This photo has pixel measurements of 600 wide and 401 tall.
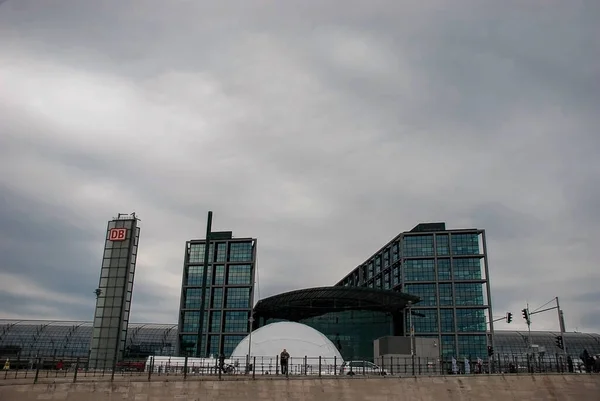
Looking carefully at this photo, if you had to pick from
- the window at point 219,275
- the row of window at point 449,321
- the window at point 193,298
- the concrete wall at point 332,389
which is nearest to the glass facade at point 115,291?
the concrete wall at point 332,389

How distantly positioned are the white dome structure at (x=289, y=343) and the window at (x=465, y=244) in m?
51.8

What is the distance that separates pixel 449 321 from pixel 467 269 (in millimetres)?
10833

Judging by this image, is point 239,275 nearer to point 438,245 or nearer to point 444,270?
point 438,245

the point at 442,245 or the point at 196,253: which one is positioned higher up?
the point at 442,245

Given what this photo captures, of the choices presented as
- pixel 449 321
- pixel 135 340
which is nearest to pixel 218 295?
pixel 135 340

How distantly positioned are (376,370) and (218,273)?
234 feet

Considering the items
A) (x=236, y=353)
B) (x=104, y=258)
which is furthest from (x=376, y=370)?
(x=104, y=258)

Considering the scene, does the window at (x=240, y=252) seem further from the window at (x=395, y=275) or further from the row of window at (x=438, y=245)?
the row of window at (x=438, y=245)

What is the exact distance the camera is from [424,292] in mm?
103750

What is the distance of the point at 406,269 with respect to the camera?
4154 inches

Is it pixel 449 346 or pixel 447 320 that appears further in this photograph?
pixel 447 320

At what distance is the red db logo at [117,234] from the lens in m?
66.2

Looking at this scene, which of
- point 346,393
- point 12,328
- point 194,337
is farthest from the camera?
point 12,328

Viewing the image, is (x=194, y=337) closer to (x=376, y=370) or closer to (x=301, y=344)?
(x=301, y=344)
